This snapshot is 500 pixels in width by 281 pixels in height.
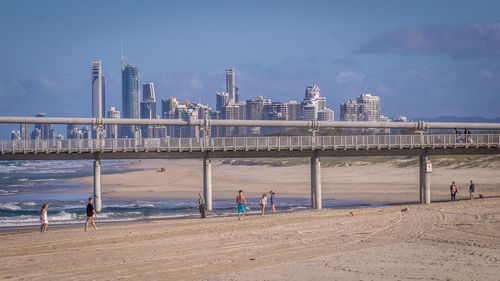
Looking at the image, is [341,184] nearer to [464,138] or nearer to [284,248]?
[464,138]

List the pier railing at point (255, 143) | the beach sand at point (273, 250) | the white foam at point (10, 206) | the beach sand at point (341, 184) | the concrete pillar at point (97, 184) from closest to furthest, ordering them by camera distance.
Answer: the beach sand at point (273, 250) < the pier railing at point (255, 143) < the concrete pillar at point (97, 184) < the white foam at point (10, 206) < the beach sand at point (341, 184)

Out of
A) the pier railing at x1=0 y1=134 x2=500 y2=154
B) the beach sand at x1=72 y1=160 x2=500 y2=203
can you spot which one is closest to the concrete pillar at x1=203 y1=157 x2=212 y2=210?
the pier railing at x1=0 y1=134 x2=500 y2=154

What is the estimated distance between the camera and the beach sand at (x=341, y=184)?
177ft

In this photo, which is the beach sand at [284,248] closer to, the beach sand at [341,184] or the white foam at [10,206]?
the white foam at [10,206]

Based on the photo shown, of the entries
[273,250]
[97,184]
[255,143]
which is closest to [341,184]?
[255,143]

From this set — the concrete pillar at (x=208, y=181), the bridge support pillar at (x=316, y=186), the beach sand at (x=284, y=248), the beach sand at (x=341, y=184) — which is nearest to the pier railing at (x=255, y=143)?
the concrete pillar at (x=208, y=181)

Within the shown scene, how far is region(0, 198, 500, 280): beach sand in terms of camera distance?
17.3m

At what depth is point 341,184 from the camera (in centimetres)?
6681

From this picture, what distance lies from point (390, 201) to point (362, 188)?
13473 mm

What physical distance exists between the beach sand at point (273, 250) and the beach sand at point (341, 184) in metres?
21.8

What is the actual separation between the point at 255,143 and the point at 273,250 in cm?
2112

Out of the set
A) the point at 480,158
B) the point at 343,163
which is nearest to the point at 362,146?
the point at 480,158

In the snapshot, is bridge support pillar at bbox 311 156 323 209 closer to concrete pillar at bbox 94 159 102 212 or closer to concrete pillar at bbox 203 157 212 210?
concrete pillar at bbox 203 157 212 210

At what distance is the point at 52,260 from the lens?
2022 centimetres
